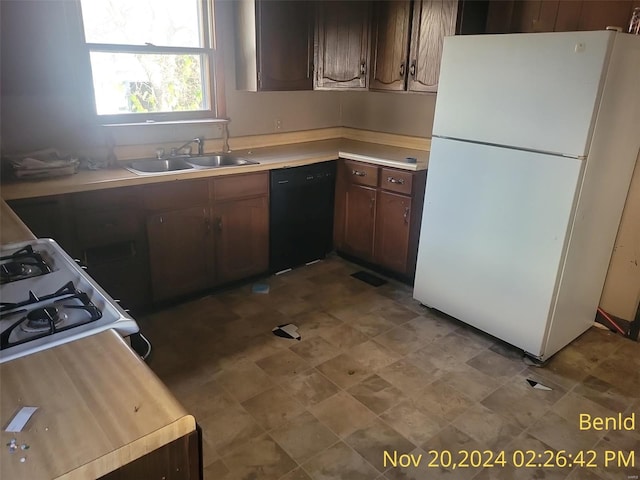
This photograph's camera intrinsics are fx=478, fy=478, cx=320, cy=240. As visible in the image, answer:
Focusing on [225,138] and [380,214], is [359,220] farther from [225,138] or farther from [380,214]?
[225,138]

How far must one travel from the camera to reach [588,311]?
2902mm

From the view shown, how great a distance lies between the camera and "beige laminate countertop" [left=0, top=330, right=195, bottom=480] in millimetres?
795

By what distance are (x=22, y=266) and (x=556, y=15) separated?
3.08 metres

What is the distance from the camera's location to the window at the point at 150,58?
2.95 meters

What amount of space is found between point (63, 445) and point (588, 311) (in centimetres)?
294

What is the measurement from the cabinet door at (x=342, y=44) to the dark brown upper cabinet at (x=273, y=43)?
100 millimetres

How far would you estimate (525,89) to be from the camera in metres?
2.34

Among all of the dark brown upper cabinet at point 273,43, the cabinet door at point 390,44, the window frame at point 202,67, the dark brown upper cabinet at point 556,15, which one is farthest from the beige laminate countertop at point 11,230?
the dark brown upper cabinet at point 556,15

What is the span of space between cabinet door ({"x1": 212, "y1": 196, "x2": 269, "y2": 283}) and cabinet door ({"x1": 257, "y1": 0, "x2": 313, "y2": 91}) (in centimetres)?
89

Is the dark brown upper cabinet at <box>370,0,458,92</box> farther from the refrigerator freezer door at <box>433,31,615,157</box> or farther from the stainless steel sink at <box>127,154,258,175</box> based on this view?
the stainless steel sink at <box>127,154,258,175</box>

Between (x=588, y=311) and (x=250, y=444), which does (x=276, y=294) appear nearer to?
(x=250, y=444)

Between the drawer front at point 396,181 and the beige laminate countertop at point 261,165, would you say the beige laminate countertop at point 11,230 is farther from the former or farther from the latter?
the drawer front at point 396,181

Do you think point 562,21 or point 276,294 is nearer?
point 562,21

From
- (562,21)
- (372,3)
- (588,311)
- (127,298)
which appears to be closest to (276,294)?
(127,298)
